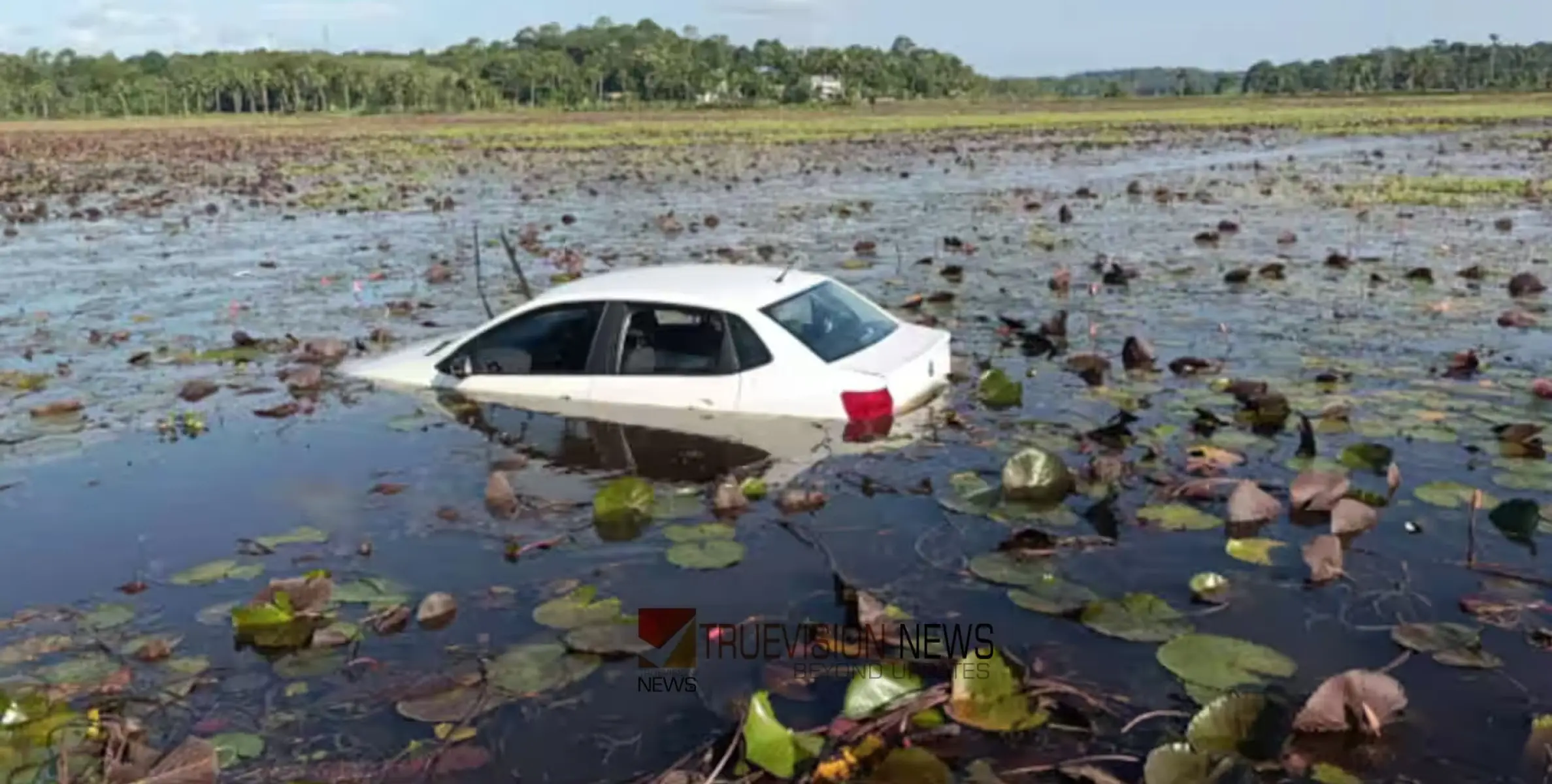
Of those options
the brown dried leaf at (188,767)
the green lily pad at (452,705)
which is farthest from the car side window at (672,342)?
the brown dried leaf at (188,767)

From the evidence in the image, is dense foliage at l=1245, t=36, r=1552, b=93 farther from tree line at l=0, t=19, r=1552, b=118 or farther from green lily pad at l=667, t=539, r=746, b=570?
green lily pad at l=667, t=539, r=746, b=570

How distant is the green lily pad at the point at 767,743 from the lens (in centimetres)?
480

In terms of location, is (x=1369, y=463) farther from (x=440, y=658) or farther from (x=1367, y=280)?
(x=1367, y=280)

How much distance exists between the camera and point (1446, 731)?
5.17m

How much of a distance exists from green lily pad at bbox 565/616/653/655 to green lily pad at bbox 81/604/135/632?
2318mm

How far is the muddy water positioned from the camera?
18.6 ft

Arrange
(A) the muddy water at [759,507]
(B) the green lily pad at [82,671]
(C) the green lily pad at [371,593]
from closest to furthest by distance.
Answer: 1. (A) the muddy water at [759,507]
2. (B) the green lily pad at [82,671]
3. (C) the green lily pad at [371,593]

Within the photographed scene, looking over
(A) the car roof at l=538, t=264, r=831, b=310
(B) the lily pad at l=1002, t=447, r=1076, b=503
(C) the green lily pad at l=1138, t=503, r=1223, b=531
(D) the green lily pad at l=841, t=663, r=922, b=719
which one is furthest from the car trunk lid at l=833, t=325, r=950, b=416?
(D) the green lily pad at l=841, t=663, r=922, b=719

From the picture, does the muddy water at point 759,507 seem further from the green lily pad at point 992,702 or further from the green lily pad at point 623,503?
the green lily pad at point 992,702

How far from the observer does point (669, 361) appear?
9.35 meters

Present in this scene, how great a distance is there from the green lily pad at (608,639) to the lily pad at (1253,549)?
3.13 m

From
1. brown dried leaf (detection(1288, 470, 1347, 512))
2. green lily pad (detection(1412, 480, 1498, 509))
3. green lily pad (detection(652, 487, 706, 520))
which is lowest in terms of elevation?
green lily pad (detection(652, 487, 706, 520))

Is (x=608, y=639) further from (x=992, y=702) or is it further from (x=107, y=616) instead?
(x=107, y=616)

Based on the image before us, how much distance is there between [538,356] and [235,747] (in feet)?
16.2
